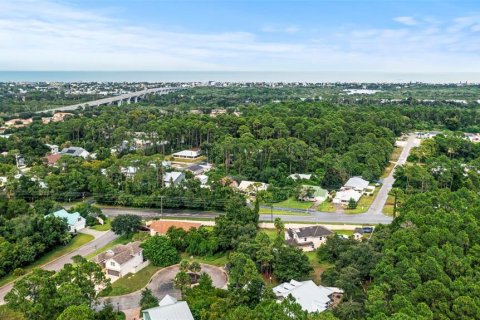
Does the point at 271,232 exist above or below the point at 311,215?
below

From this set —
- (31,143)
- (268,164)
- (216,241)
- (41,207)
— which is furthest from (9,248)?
(31,143)

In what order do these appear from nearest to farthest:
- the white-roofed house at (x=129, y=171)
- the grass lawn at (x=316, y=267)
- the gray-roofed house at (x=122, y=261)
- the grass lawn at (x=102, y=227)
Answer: the grass lawn at (x=316, y=267), the gray-roofed house at (x=122, y=261), the grass lawn at (x=102, y=227), the white-roofed house at (x=129, y=171)

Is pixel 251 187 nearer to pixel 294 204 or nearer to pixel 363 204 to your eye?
pixel 294 204

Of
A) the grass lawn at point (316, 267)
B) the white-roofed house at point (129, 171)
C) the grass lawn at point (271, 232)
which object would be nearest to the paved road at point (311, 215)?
the grass lawn at point (271, 232)

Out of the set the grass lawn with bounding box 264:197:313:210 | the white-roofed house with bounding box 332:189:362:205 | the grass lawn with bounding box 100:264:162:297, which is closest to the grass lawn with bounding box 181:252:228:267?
the grass lawn with bounding box 100:264:162:297

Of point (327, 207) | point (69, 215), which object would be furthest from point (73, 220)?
point (327, 207)

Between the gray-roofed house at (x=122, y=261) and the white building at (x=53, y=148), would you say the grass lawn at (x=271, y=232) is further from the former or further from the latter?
the white building at (x=53, y=148)
